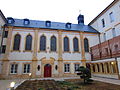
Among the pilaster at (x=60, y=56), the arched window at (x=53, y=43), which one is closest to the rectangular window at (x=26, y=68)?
the arched window at (x=53, y=43)

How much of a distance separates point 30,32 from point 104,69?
15870 millimetres

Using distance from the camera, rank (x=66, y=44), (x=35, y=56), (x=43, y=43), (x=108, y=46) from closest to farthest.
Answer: (x=108, y=46)
(x=35, y=56)
(x=43, y=43)
(x=66, y=44)

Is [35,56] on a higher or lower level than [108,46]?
lower

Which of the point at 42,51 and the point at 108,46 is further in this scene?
the point at 42,51

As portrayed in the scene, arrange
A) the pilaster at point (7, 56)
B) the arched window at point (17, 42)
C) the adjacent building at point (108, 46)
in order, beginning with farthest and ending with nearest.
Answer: the arched window at point (17, 42)
the pilaster at point (7, 56)
the adjacent building at point (108, 46)

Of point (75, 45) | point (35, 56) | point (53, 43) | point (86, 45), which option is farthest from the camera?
point (86, 45)

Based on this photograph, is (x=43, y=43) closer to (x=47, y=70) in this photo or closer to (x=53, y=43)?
→ (x=53, y=43)

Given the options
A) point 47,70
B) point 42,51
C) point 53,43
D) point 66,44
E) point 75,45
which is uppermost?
point 53,43

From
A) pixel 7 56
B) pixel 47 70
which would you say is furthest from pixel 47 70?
pixel 7 56

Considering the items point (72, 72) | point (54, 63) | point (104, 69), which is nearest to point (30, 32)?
point (54, 63)

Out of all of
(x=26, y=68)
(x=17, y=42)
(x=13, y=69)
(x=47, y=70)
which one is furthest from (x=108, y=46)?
(x=13, y=69)

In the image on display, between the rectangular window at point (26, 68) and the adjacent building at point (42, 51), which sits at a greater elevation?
the adjacent building at point (42, 51)

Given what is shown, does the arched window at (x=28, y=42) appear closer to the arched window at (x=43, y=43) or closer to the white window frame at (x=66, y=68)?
the arched window at (x=43, y=43)

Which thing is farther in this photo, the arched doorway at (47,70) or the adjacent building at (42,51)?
the arched doorway at (47,70)
